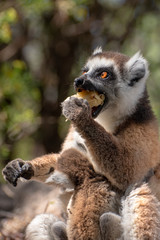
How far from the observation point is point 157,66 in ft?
36.7

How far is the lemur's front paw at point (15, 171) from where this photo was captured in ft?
15.8

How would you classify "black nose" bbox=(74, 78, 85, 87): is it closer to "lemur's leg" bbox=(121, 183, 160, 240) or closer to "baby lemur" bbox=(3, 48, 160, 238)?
"baby lemur" bbox=(3, 48, 160, 238)

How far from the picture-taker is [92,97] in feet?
16.4

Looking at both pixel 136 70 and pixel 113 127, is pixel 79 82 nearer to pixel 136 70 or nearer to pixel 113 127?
pixel 113 127

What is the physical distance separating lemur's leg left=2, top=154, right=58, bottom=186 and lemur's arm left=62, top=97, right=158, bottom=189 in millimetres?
770

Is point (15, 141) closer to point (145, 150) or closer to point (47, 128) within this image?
point (47, 128)

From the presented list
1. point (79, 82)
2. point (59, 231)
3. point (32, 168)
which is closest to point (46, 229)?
point (59, 231)

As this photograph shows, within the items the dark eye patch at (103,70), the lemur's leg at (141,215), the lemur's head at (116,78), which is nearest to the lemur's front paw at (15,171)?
the lemur's head at (116,78)

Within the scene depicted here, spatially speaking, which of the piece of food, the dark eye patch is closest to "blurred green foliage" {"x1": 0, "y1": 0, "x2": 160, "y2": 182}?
the dark eye patch

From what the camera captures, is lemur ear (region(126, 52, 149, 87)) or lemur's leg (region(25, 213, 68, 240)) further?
lemur ear (region(126, 52, 149, 87))

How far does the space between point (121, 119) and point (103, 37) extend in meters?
6.69

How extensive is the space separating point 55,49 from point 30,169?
21.4ft

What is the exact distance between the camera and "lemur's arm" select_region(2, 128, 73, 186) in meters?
4.82

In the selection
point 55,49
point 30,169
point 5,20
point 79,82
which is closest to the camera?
point 79,82
